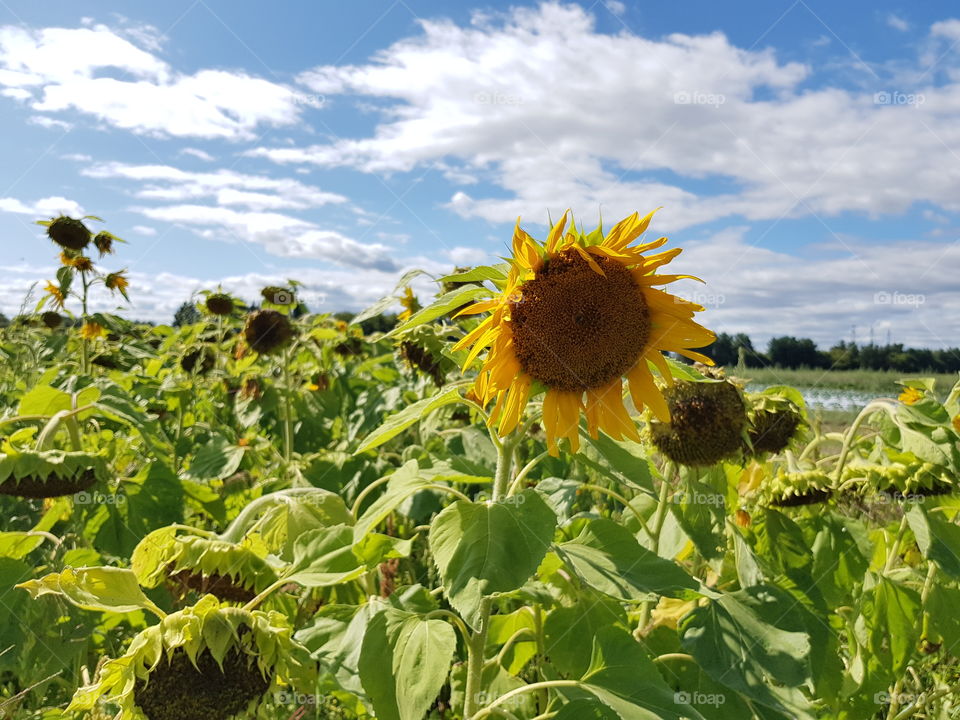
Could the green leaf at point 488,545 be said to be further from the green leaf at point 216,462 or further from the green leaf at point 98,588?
the green leaf at point 216,462

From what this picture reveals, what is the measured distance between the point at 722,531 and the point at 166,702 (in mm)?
1925

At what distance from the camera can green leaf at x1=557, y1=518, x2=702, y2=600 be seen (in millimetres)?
1611

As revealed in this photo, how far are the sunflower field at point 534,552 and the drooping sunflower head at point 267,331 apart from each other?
1.28 metres

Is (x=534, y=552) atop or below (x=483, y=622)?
atop

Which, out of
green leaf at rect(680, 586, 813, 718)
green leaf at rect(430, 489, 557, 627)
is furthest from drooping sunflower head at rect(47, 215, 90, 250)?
green leaf at rect(680, 586, 813, 718)

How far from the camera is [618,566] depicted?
168cm

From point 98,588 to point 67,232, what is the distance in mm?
4476

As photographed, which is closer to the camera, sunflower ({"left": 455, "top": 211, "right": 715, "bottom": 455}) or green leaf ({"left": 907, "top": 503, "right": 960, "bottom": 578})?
sunflower ({"left": 455, "top": 211, "right": 715, "bottom": 455})

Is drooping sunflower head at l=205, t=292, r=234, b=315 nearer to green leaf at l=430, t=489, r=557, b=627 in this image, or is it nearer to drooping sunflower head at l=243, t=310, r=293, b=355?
drooping sunflower head at l=243, t=310, r=293, b=355

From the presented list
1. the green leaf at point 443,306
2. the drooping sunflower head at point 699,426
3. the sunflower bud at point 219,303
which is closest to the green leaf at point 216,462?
the drooping sunflower head at point 699,426

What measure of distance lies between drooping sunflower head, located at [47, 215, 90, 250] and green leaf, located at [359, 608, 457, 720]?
4.79 meters

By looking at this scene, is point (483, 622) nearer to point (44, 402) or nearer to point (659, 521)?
point (659, 521)

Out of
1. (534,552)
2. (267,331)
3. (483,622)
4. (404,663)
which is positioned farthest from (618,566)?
(267,331)

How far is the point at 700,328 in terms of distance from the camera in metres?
1.71
